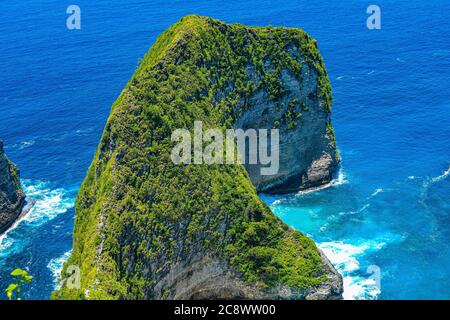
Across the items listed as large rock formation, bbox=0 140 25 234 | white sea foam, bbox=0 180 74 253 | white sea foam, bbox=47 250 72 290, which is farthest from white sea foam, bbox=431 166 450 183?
large rock formation, bbox=0 140 25 234

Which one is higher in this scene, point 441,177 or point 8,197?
point 8,197

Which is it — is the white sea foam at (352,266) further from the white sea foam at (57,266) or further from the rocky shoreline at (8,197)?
the rocky shoreline at (8,197)

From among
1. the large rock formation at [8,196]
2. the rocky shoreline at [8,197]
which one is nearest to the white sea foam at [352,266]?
the rocky shoreline at [8,197]

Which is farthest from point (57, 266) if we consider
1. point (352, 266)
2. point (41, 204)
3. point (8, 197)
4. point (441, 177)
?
point (441, 177)

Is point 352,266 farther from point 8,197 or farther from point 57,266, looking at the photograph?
point 8,197

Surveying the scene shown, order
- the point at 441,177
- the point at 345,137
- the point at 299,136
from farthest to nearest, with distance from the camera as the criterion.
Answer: the point at 345,137 < the point at 441,177 < the point at 299,136

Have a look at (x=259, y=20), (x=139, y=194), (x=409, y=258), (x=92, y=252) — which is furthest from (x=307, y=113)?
(x=259, y=20)
